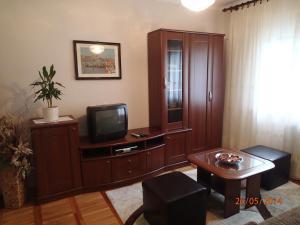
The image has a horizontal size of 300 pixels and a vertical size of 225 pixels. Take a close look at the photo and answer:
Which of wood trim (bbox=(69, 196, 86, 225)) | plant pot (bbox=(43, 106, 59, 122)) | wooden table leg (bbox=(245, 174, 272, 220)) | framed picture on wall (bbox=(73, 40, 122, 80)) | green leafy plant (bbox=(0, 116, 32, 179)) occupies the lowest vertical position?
wood trim (bbox=(69, 196, 86, 225))

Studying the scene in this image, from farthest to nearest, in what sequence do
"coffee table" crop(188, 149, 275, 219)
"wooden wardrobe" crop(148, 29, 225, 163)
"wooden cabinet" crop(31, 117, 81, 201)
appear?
1. "wooden wardrobe" crop(148, 29, 225, 163)
2. "wooden cabinet" crop(31, 117, 81, 201)
3. "coffee table" crop(188, 149, 275, 219)

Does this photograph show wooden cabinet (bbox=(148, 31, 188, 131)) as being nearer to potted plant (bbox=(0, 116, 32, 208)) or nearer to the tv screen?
the tv screen

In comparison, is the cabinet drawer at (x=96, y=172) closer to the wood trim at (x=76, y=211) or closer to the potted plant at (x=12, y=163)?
the wood trim at (x=76, y=211)

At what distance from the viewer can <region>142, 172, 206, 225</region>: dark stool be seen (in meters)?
1.76

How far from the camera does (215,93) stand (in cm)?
362

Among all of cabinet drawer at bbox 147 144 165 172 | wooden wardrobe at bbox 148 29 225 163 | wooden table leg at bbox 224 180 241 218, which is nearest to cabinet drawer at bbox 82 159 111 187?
cabinet drawer at bbox 147 144 165 172

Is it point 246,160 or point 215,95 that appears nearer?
point 246,160

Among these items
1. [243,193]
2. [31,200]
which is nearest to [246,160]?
[243,193]

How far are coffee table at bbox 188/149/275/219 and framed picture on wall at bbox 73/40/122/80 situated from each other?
164 cm

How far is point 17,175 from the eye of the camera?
235 cm

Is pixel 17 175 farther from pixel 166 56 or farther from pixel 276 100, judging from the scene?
Answer: pixel 276 100

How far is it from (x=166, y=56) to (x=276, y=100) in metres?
1.68

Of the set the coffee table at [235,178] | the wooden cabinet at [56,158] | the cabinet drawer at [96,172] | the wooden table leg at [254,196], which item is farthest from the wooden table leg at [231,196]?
the wooden cabinet at [56,158]

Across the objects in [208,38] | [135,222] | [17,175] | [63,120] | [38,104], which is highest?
[208,38]
